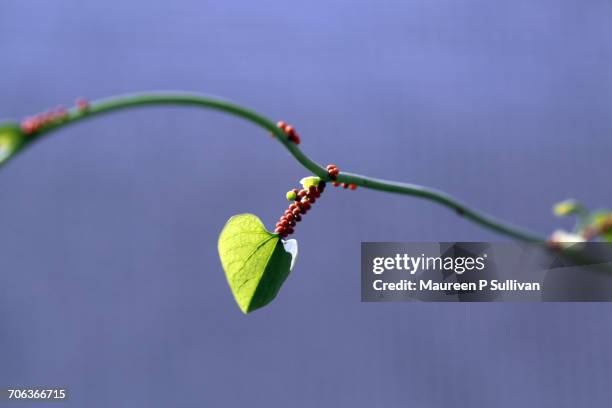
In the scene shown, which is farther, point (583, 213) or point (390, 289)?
point (390, 289)

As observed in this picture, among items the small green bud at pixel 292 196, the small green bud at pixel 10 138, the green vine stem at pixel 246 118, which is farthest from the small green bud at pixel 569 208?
the small green bud at pixel 10 138

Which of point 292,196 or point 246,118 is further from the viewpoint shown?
point 292,196

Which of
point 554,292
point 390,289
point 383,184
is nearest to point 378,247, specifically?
point 390,289

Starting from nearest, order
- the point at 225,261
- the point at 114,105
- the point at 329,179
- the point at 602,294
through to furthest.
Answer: the point at 114,105 < the point at 329,179 < the point at 225,261 < the point at 602,294

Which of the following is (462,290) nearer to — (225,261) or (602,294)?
(602,294)

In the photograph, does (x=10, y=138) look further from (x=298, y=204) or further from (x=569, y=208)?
(x=569, y=208)

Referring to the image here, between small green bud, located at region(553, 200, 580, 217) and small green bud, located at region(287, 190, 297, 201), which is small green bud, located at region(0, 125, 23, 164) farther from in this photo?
small green bud, located at region(553, 200, 580, 217)

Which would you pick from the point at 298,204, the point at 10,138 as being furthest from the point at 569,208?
the point at 10,138
